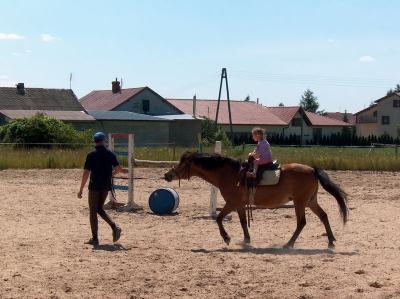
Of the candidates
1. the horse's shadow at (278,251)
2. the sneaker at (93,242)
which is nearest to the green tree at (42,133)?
the sneaker at (93,242)

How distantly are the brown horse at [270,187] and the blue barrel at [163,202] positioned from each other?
131 inches

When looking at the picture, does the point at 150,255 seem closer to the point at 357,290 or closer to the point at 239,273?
the point at 239,273

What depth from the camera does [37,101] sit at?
6056 cm

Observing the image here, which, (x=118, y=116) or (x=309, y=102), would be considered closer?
(x=118, y=116)

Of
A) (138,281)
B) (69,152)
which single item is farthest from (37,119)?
(138,281)

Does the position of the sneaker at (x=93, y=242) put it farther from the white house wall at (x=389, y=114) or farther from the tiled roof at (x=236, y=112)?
the white house wall at (x=389, y=114)

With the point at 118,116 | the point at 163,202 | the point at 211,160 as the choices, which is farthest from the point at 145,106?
the point at 211,160

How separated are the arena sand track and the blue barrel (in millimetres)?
215

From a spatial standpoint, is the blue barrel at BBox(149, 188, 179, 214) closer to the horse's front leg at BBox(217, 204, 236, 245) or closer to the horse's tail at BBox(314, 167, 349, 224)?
the horse's front leg at BBox(217, 204, 236, 245)

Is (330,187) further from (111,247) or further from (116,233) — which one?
(111,247)

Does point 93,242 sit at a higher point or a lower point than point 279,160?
lower

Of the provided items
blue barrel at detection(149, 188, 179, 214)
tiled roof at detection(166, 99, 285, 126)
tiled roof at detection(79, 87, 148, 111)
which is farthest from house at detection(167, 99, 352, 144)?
blue barrel at detection(149, 188, 179, 214)

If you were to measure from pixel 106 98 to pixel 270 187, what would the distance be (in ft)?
199

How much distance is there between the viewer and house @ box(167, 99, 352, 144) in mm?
72125
